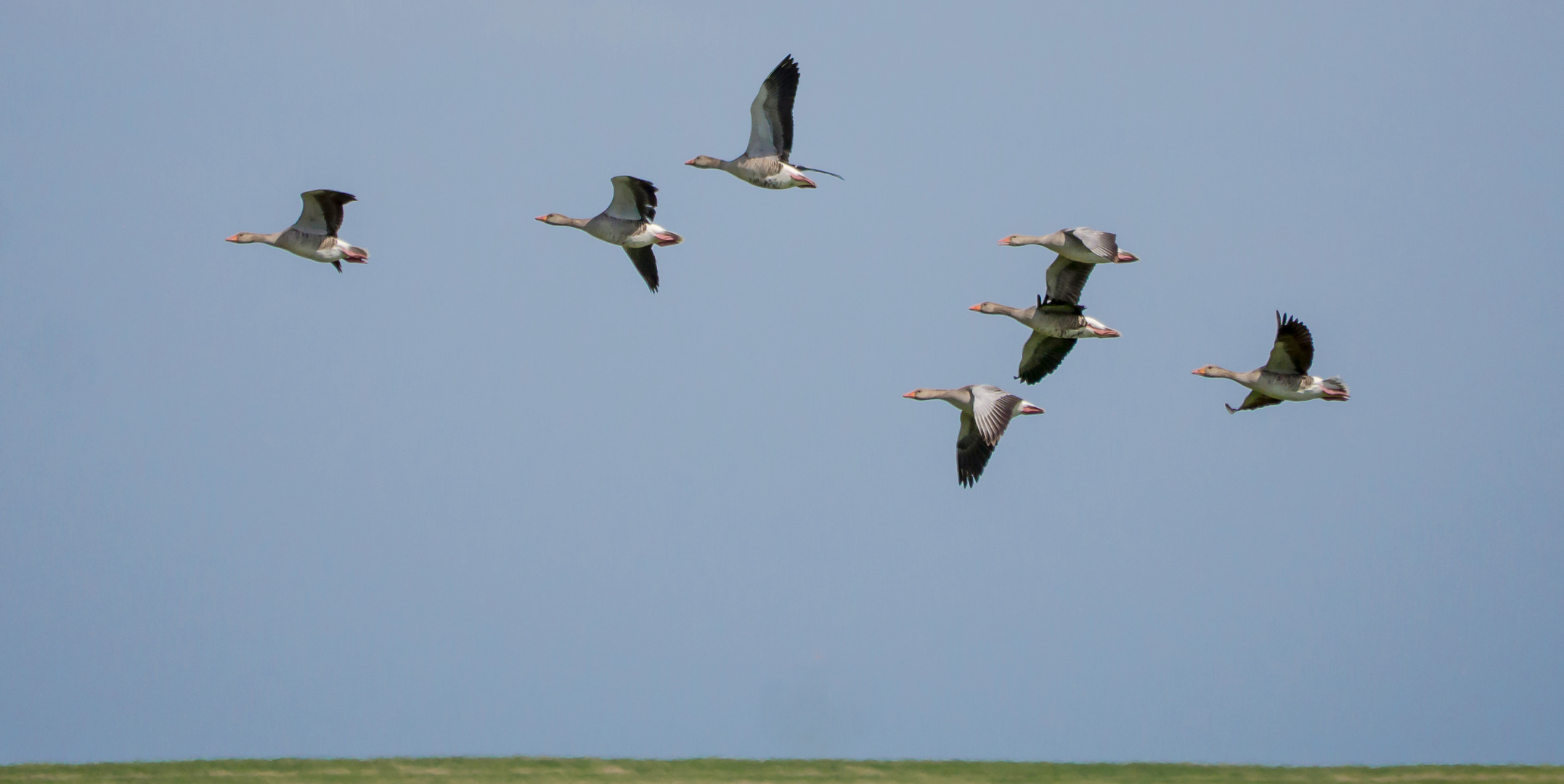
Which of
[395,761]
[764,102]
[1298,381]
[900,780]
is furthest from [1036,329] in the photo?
[395,761]

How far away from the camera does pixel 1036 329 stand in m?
20.5

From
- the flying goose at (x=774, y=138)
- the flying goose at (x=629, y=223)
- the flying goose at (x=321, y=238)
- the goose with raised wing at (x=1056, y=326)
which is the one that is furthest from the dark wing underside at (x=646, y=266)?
the goose with raised wing at (x=1056, y=326)

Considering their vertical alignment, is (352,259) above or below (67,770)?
above

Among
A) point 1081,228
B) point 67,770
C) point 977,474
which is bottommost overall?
point 67,770

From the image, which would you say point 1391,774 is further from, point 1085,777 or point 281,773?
point 281,773

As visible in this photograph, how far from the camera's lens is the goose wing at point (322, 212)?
1981 centimetres

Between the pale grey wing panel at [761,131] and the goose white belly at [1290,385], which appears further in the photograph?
the pale grey wing panel at [761,131]

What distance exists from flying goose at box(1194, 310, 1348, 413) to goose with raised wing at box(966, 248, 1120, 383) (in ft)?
6.35

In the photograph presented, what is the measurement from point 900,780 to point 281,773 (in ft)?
24.9

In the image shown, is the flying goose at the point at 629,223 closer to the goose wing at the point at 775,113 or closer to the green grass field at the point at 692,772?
the goose wing at the point at 775,113

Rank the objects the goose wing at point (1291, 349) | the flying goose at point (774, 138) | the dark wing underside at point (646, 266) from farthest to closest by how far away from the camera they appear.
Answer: the dark wing underside at point (646, 266) < the flying goose at point (774, 138) < the goose wing at point (1291, 349)

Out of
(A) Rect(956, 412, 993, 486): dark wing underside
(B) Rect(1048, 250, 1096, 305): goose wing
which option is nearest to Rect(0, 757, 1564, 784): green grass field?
(A) Rect(956, 412, 993, 486): dark wing underside

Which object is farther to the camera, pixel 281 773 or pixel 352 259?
pixel 352 259

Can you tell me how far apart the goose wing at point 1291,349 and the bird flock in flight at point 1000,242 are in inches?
1.3
